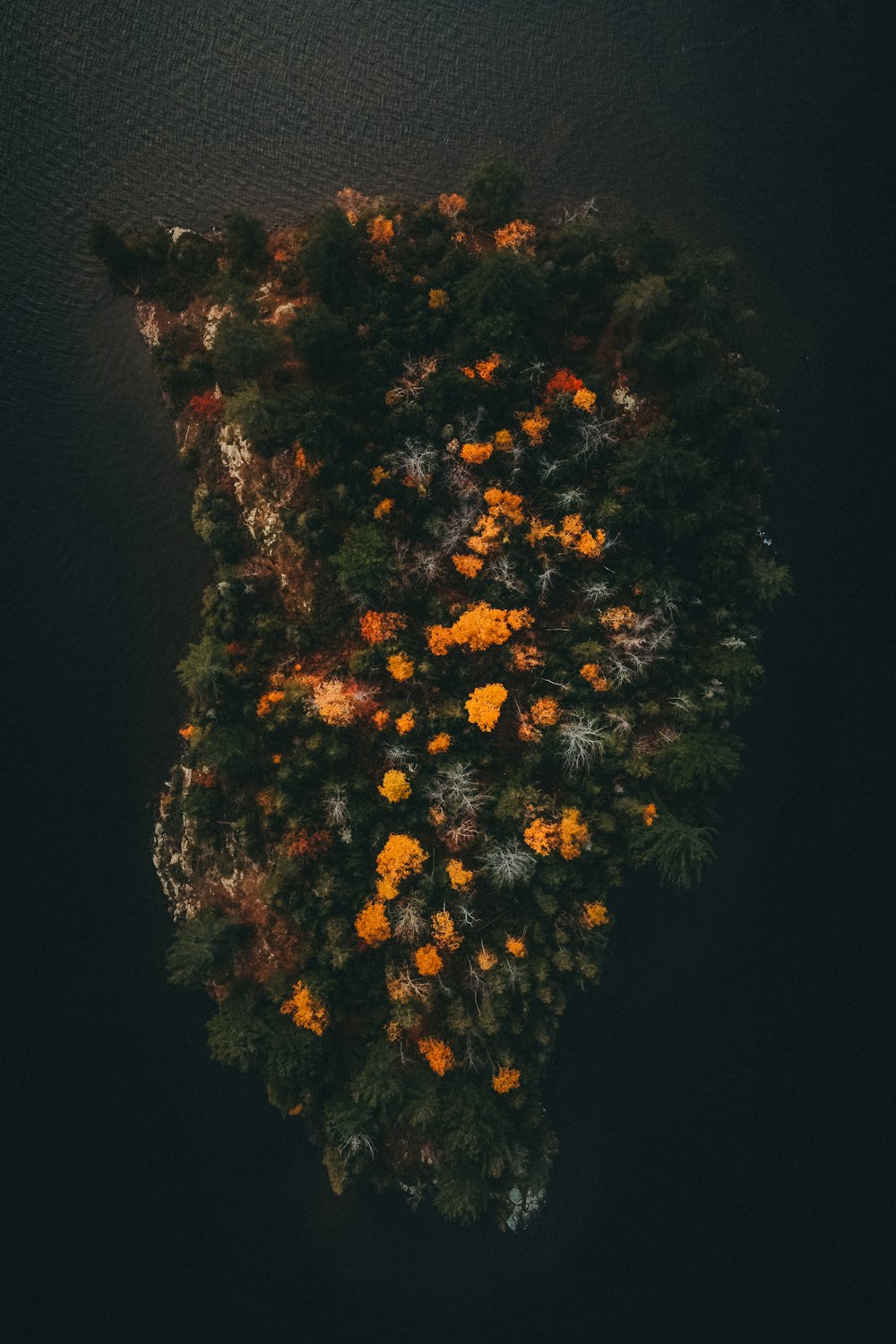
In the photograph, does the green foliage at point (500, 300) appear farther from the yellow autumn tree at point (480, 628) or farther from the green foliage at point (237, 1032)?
the green foliage at point (237, 1032)

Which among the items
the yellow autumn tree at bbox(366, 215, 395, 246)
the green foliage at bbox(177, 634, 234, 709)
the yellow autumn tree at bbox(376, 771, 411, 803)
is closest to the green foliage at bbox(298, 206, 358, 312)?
the yellow autumn tree at bbox(366, 215, 395, 246)

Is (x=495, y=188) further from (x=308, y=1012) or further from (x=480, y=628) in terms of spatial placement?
(x=308, y=1012)

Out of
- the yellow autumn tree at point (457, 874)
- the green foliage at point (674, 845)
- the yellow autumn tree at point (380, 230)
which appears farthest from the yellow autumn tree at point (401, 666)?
the yellow autumn tree at point (380, 230)

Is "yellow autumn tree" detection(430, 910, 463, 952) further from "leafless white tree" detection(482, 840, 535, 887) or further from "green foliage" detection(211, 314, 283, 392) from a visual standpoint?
"green foliage" detection(211, 314, 283, 392)

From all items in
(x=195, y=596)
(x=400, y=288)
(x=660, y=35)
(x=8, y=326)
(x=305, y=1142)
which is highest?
(x=660, y=35)

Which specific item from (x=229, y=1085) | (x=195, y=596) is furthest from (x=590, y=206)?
(x=229, y=1085)

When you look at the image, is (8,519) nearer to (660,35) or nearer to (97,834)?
(97,834)
